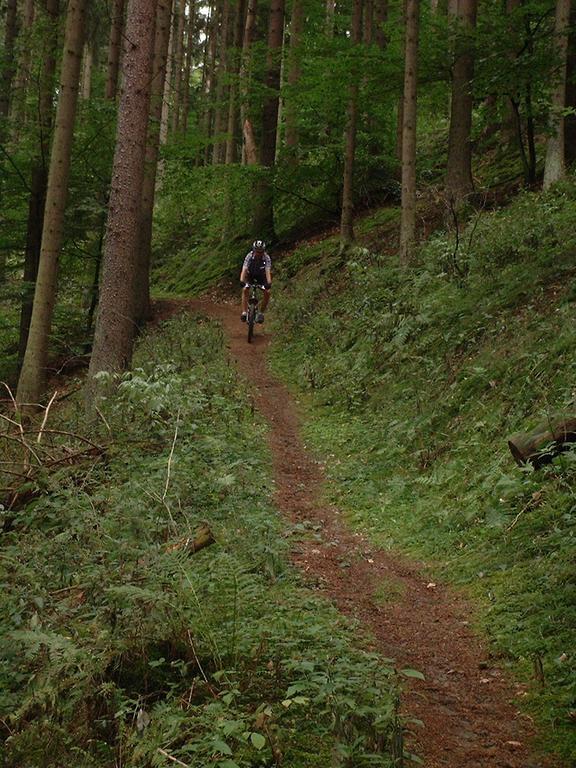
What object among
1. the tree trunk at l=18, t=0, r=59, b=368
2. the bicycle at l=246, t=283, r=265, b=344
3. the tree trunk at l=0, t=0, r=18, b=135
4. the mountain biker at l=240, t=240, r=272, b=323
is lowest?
the bicycle at l=246, t=283, r=265, b=344

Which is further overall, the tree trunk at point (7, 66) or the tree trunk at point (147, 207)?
the tree trunk at point (147, 207)

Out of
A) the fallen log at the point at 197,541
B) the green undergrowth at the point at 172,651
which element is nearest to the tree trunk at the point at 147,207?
the green undergrowth at the point at 172,651

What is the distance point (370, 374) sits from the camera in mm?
12680

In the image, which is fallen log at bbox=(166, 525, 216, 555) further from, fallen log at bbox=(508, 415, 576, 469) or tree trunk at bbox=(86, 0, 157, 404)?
tree trunk at bbox=(86, 0, 157, 404)

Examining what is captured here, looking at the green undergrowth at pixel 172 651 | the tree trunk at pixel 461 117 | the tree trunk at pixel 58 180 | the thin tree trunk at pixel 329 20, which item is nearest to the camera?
the green undergrowth at pixel 172 651

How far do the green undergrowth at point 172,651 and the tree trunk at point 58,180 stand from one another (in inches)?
257

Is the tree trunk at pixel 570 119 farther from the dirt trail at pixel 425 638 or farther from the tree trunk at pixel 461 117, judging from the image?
the dirt trail at pixel 425 638

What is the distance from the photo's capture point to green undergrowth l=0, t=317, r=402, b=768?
3.56m

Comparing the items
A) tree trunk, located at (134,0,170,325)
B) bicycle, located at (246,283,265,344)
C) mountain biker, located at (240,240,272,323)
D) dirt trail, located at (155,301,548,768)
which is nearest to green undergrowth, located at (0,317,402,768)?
dirt trail, located at (155,301,548,768)

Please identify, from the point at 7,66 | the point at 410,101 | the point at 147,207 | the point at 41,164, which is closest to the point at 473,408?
the point at 410,101

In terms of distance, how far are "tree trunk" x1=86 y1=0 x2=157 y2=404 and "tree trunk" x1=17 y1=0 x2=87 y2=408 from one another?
2.61 meters

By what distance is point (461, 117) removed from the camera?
16984mm

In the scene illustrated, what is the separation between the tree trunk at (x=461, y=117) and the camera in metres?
16.7

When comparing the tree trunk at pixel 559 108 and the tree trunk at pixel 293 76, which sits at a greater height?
the tree trunk at pixel 293 76
